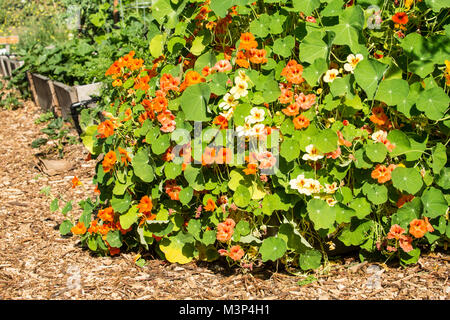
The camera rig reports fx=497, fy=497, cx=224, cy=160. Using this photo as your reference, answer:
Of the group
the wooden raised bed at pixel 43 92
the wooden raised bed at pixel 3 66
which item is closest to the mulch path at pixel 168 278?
the wooden raised bed at pixel 43 92

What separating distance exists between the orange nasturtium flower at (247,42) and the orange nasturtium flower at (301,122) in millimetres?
381

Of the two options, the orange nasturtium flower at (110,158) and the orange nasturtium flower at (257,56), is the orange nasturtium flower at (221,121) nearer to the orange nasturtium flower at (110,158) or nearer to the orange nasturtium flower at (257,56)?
the orange nasturtium flower at (257,56)

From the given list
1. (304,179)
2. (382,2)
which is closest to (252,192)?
(304,179)

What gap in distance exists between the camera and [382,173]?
7.13ft

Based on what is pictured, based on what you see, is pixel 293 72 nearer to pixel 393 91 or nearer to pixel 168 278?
pixel 393 91

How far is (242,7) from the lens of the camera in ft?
7.47

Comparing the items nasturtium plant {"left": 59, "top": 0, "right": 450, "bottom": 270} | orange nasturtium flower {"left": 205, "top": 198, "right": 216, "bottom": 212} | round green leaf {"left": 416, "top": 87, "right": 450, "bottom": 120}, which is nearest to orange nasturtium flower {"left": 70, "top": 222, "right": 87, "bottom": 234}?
nasturtium plant {"left": 59, "top": 0, "right": 450, "bottom": 270}

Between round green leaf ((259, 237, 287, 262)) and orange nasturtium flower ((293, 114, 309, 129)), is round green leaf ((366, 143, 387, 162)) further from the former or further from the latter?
round green leaf ((259, 237, 287, 262))

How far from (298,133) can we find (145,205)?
0.83m

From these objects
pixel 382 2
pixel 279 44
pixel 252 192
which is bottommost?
pixel 252 192

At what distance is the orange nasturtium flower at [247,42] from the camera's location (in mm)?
2217

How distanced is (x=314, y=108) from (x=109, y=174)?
3.73 feet

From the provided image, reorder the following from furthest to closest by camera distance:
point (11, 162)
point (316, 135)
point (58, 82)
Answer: point (58, 82), point (11, 162), point (316, 135)
